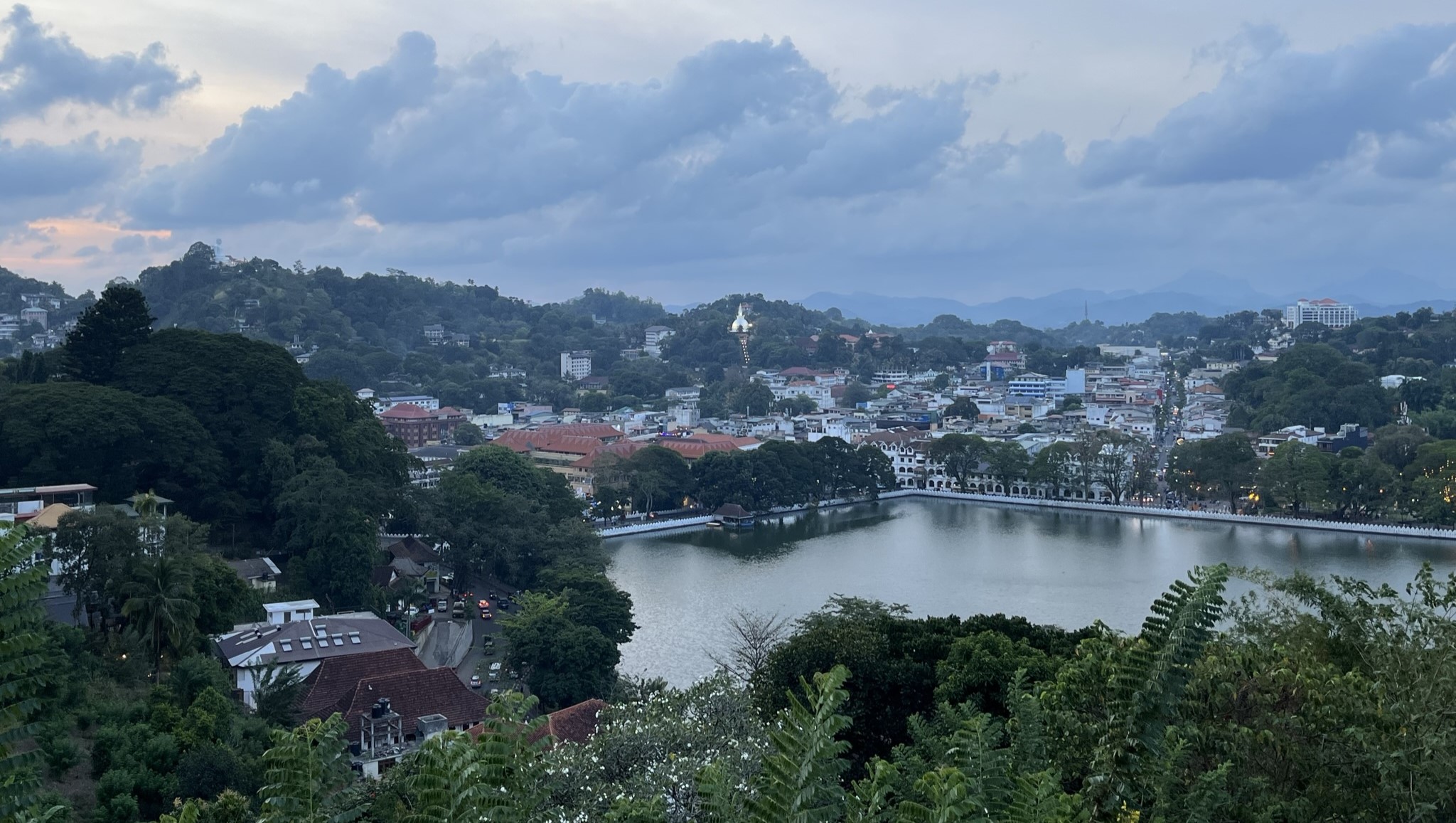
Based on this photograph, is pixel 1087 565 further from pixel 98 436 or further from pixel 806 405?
pixel 806 405

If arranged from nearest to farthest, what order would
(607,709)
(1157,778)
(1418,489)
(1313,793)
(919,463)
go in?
(1157,778)
(1313,793)
(607,709)
(1418,489)
(919,463)

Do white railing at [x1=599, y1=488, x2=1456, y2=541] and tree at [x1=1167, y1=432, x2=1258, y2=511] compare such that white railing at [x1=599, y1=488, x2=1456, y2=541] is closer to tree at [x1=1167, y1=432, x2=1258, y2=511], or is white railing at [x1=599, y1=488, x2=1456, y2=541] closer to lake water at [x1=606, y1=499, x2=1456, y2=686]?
lake water at [x1=606, y1=499, x2=1456, y2=686]

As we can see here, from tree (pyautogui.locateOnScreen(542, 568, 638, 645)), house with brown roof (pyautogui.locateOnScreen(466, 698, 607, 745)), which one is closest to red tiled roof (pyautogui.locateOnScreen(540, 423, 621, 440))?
tree (pyautogui.locateOnScreen(542, 568, 638, 645))

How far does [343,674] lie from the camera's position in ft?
27.6

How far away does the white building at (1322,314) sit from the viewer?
5159cm

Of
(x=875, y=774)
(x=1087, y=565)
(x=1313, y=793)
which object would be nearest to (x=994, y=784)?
(x=875, y=774)

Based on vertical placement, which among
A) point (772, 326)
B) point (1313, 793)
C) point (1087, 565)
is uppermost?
point (772, 326)

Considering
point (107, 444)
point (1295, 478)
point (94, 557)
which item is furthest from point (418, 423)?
point (94, 557)

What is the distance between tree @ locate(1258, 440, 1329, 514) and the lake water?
0.70 meters

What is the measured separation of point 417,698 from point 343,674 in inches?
28.2

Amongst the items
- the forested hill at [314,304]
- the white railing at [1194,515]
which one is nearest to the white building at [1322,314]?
the forested hill at [314,304]

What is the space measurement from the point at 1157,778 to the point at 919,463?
21402 mm

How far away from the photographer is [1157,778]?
95.7 inches

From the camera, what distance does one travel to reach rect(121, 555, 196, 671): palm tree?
8078 millimetres
